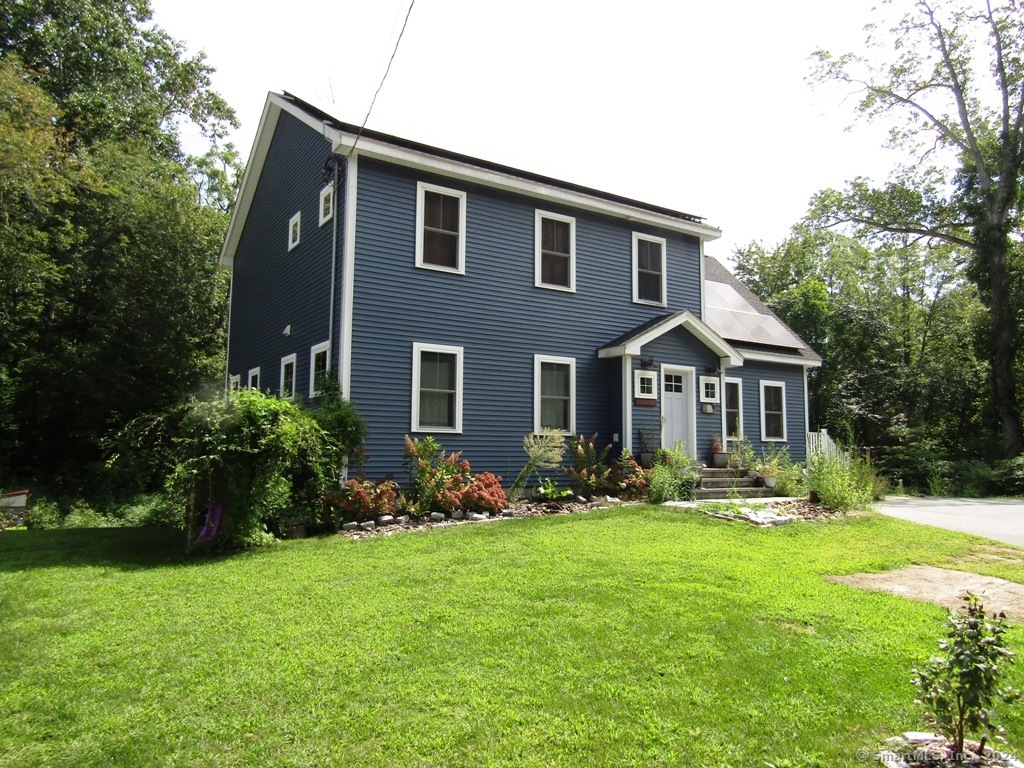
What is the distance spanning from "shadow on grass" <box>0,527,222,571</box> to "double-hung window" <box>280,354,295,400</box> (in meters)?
3.96

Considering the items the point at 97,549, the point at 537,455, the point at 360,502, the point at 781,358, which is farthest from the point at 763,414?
the point at 97,549

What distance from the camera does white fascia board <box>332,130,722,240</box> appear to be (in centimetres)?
1080

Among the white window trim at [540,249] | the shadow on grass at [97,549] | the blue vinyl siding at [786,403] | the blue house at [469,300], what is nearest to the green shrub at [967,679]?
A: the shadow on grass at [97,549]

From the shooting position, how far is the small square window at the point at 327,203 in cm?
1163

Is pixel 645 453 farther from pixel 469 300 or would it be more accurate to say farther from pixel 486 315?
pixel 469 300

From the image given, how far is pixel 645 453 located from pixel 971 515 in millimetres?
5709

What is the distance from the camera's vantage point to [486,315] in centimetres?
1212

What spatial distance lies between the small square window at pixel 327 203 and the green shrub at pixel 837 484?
9472mm

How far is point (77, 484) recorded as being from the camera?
17438 millimetres

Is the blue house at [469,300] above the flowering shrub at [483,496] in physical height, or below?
above

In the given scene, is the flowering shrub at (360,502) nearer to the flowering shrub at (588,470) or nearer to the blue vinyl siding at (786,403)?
the flowering shrub at (588,470)

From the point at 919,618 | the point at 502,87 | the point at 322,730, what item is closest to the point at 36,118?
the point at 502,87

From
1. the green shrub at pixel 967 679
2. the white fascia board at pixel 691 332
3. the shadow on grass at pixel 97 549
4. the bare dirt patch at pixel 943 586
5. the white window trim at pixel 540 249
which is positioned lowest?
the shadow on grass at pixel 97 549

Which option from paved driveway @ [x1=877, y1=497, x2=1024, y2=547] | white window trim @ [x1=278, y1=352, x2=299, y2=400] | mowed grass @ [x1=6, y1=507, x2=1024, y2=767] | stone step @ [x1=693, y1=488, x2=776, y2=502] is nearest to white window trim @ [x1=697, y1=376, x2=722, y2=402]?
stone step @ [x1=693, y1=488, x2=776, y2=502]
